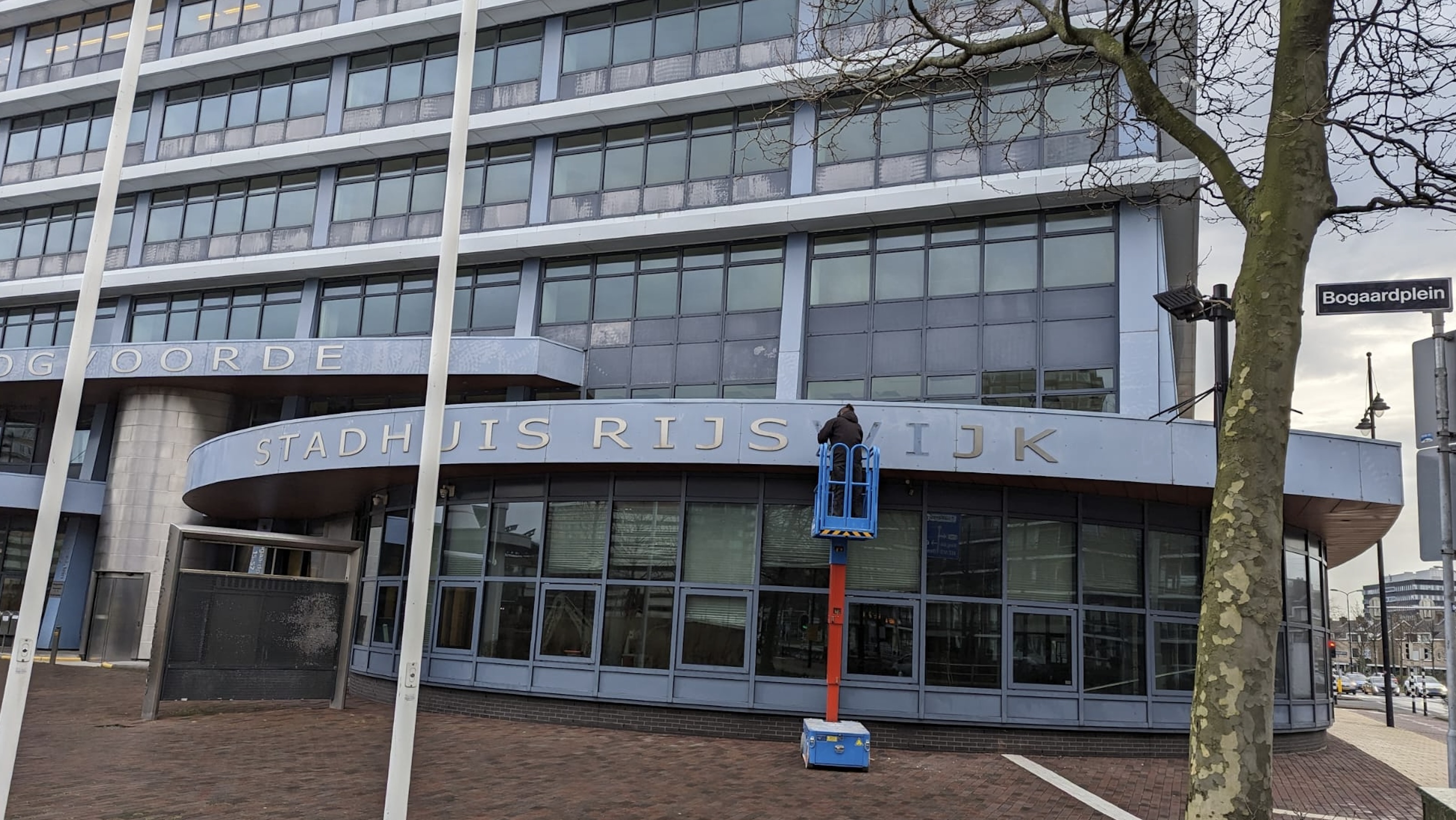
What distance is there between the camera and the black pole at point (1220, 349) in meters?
12.4

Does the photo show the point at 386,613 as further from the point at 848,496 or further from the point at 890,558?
the point at 848,496

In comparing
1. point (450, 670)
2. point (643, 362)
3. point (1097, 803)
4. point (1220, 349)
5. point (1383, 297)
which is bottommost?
point (1097, 803)

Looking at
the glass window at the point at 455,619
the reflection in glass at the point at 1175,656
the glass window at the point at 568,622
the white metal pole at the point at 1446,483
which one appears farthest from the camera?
the glass window at the point at 455,619

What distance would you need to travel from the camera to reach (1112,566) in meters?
16.1

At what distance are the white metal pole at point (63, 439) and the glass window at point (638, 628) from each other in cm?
943

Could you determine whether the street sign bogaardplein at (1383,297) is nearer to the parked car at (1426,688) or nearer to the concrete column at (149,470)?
the concrete column at (149,470)

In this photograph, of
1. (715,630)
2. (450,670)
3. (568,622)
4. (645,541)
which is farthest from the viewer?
(450,670)

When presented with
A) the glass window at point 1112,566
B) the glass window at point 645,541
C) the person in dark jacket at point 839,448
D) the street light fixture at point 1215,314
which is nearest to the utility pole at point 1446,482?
the street light fixture at point 1215,314

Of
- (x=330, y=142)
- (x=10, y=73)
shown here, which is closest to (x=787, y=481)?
(x=330, y=142)

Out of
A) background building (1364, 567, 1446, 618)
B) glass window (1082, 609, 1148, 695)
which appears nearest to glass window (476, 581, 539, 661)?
glass window (1082, 609, 1148, 695)

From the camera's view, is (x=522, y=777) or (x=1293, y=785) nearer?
(x=522, y=777)

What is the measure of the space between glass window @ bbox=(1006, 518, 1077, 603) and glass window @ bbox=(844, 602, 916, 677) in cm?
163

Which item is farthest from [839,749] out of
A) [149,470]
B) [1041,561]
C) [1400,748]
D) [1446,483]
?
[149,470]

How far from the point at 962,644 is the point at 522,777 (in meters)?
6.99
